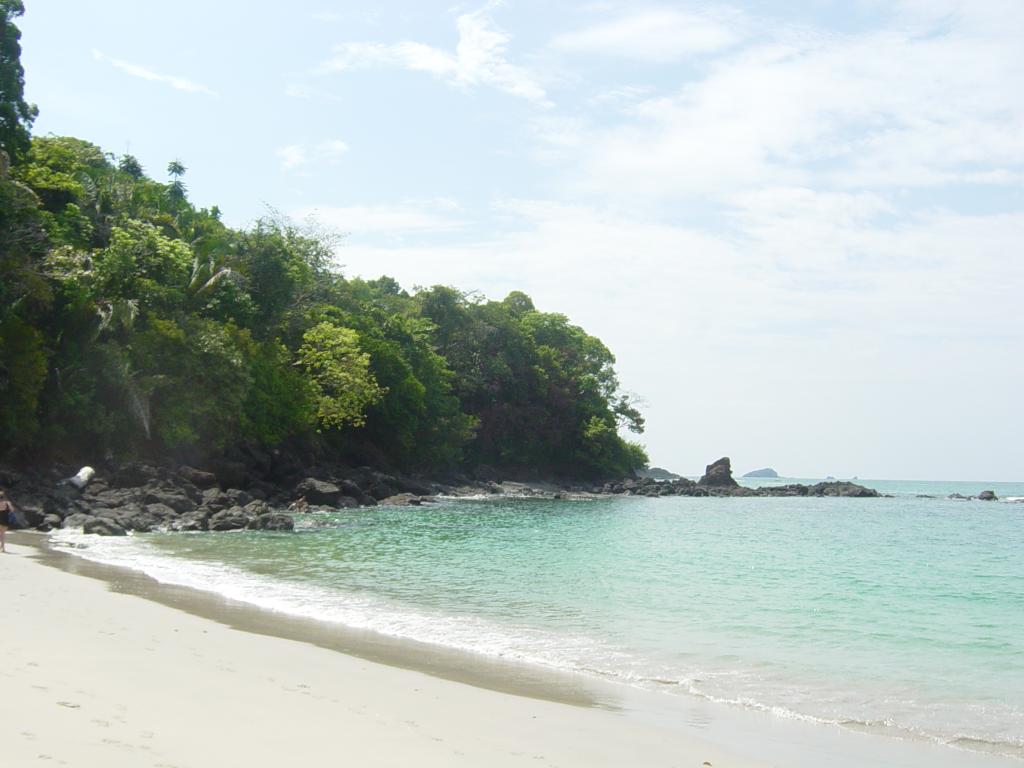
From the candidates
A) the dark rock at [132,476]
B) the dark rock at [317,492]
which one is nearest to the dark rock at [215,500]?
the dark rock at [132,476]

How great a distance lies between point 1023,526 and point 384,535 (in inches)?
1528

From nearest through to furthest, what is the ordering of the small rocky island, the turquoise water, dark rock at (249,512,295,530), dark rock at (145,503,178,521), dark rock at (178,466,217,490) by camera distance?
the turquoise water, dark rock at (145,503,178,521), dark rock at (249,512,295,530), dark rock at (178,466,217,490), the small rocky island

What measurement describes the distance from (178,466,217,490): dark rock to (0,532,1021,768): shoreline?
73.5 feet

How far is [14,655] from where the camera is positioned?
7883mm

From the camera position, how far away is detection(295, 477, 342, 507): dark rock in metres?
40.7

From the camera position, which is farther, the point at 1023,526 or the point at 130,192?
the point at 1023,526

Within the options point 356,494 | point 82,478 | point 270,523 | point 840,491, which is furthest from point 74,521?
point 840,491

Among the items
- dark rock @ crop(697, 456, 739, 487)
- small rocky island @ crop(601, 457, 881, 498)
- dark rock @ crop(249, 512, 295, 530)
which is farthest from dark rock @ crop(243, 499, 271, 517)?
dark rock @ crop(697, 456, 739, 487)

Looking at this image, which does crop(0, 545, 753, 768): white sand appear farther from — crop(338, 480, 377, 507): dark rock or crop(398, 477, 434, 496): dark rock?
crop(398, 477, 434, 496): dark rock

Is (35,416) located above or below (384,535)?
above

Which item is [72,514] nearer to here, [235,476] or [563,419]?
[235,476]

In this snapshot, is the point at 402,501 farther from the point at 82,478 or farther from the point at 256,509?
the point at 82,478

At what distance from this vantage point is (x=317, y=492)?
1599 inches

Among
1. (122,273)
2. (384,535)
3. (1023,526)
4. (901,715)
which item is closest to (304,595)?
(901,715)
